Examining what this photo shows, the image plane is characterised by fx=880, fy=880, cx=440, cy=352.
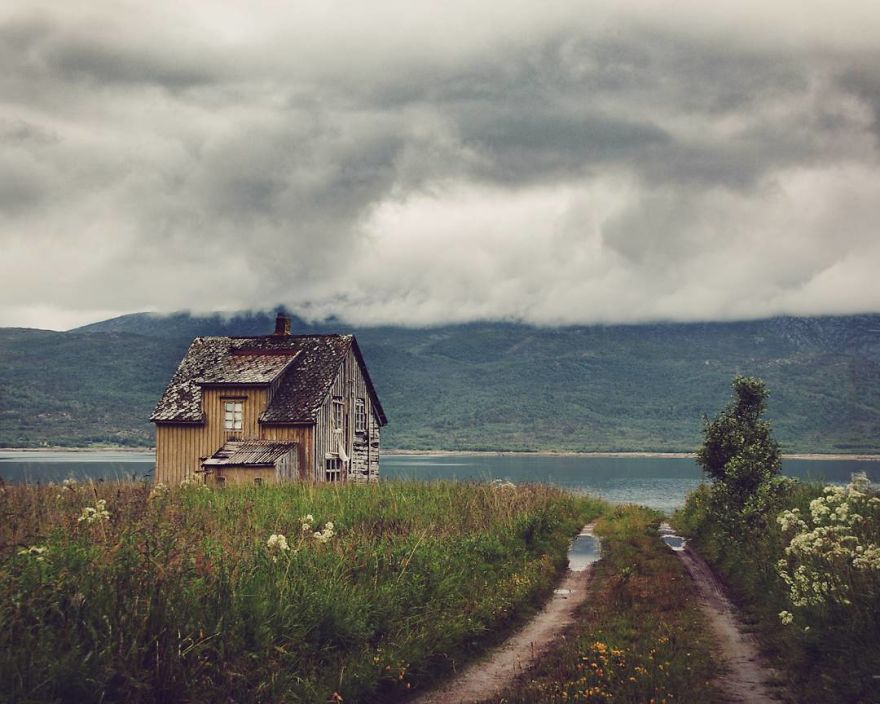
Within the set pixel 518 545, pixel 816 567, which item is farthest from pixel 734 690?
pixel 518 545

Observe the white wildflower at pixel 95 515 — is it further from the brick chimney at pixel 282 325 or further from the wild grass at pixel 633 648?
the brick chimney at pixel 282 325

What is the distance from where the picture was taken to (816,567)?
13.9 metres

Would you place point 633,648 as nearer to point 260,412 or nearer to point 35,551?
point 35,551

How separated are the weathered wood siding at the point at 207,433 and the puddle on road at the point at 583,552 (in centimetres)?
2099

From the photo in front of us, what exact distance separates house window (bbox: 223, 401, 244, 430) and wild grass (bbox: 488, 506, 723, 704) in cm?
2823

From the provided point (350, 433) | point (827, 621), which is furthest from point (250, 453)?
point (827, 621)

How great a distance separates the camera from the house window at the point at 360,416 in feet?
176

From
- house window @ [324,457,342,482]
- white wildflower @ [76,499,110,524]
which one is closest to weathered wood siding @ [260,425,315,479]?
house window @ [324,457,342,482]

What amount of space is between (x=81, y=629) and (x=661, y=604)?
39.6 feet

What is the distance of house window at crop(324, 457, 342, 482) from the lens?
48.7m

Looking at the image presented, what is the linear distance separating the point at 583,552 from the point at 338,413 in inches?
951

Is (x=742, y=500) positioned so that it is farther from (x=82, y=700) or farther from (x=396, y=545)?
(x=82, y=700)

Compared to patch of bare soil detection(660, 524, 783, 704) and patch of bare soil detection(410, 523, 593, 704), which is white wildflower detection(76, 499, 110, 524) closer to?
patch of bare soil detection(410, 523, 593, 704)

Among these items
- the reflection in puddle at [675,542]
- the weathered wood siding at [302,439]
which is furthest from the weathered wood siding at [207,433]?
the reflection in puddle at [675,542]
